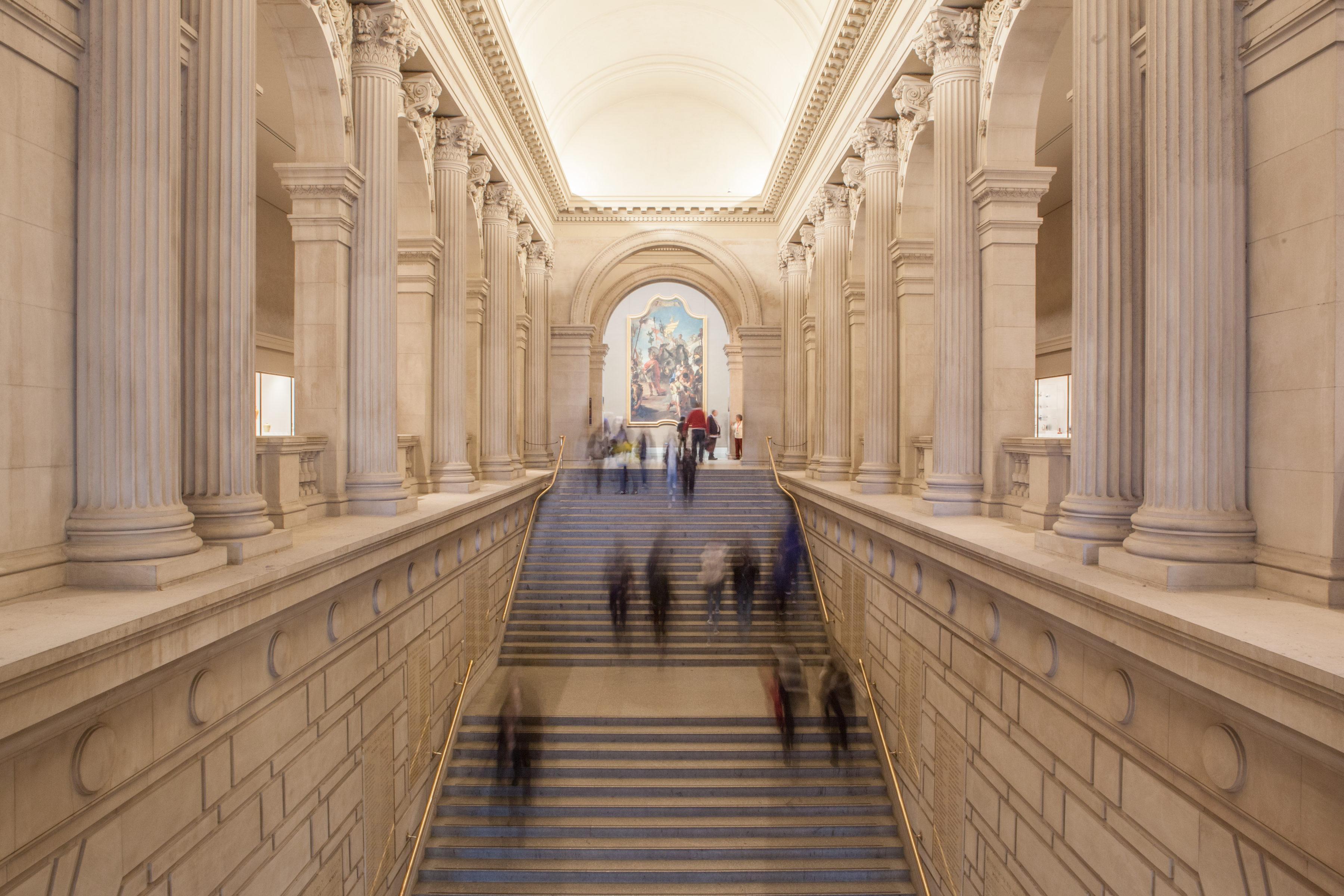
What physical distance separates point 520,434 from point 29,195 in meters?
16.0

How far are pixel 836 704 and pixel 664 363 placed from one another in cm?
2125

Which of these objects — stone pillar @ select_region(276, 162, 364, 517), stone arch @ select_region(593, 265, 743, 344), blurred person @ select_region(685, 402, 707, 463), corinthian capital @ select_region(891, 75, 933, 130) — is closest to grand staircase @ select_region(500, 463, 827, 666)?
blurred person @ select_region(685, 402, 707, 463)

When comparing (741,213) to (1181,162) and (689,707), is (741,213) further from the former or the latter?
(1181,162)

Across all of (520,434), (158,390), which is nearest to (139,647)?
(158,390)

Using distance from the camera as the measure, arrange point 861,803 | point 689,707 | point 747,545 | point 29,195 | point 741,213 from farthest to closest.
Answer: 1. point 741,213
2. point 747,545
3. point 689,707
4. point 861,803
5. point 29,195

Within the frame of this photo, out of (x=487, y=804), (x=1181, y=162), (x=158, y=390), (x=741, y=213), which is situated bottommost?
(x=487, y=804)

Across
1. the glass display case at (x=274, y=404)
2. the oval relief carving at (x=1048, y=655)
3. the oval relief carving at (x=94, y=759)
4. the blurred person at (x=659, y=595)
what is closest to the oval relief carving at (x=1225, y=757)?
the oval relief carving at (x=1048, y=655)

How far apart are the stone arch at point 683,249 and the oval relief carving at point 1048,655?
19.6 m

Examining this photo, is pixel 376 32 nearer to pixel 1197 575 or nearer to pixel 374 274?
pixel 374 274

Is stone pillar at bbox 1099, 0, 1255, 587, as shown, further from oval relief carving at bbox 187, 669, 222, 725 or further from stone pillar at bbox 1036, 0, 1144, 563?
oval relief carving at bbox 187, 669, 222, 725

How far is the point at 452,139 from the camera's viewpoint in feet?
42.4

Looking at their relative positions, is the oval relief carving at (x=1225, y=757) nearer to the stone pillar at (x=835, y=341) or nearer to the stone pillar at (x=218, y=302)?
the stone pillar at (x=218, y=302)

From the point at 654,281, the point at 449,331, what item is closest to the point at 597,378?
the point at 654,281

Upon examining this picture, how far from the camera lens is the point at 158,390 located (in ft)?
15.6
